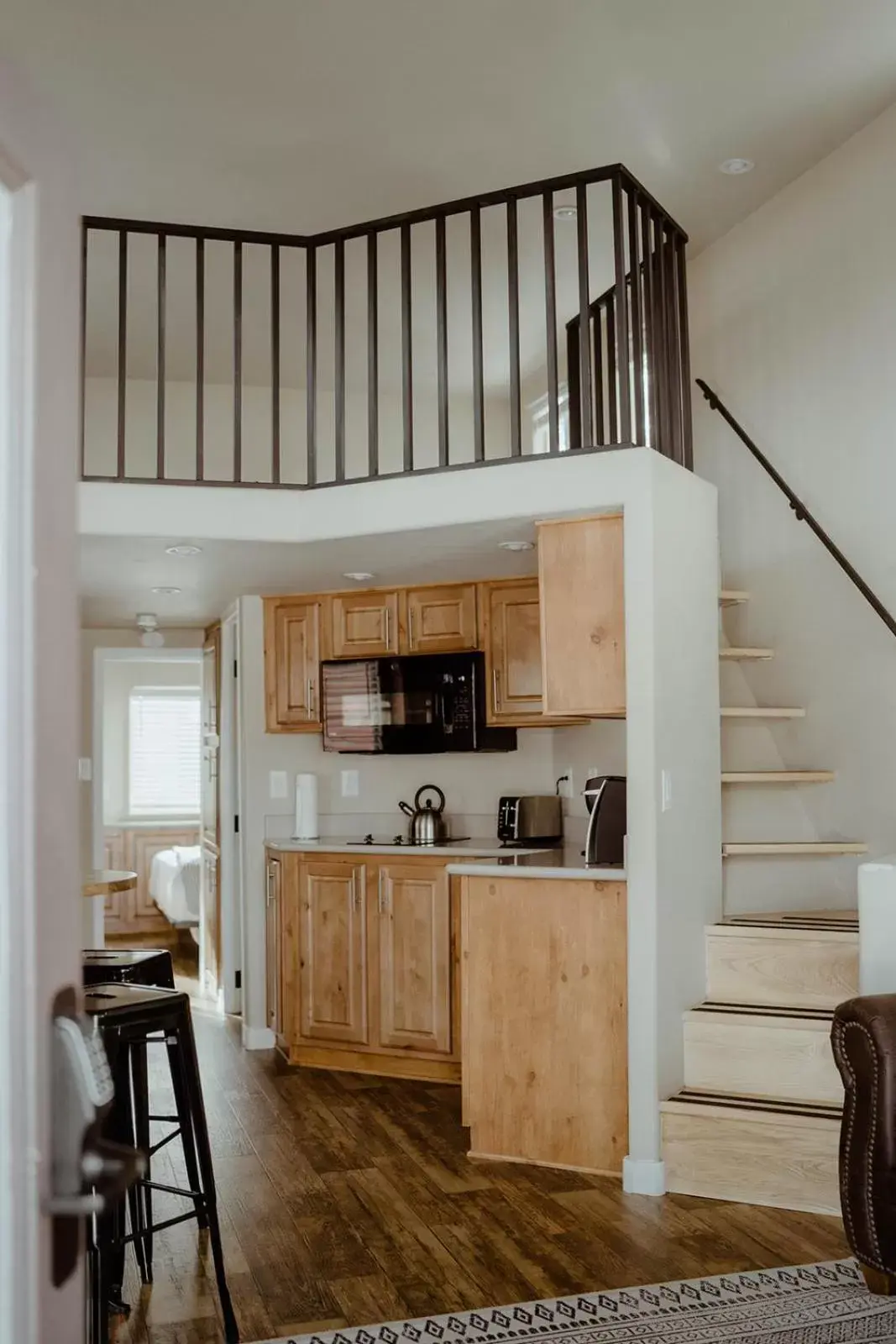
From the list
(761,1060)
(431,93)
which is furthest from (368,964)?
(431,93)

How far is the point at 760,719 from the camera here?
16.4 ft

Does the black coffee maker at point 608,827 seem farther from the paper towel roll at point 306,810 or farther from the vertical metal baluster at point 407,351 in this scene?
the paper towel roll at point 306,810

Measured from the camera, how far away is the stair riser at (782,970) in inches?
158

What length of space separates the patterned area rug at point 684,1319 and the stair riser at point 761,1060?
2.45ft

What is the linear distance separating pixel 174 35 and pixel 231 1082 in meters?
4.01

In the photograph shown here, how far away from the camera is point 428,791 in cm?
621

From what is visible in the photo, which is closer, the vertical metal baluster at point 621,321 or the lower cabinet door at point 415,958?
the vertical metal baluster at point 621,321

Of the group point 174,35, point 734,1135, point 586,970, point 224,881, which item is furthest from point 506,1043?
point 174,35

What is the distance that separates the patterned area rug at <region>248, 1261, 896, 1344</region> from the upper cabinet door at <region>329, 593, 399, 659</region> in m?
3.35

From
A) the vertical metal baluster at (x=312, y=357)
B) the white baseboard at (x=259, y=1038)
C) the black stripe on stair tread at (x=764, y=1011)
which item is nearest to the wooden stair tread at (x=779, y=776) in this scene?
the black stripe on stair tread at (x=764, y=1011)

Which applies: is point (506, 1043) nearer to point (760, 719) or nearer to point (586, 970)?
point (586, 970)

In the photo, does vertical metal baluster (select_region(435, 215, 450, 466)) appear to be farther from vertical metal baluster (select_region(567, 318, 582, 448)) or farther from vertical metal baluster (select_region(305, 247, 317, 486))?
vertical metal baluster (select_region(567, 318, 582, 448))

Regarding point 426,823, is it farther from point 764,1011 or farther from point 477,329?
point 477,329

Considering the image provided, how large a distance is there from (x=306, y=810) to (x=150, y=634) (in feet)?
7.16
